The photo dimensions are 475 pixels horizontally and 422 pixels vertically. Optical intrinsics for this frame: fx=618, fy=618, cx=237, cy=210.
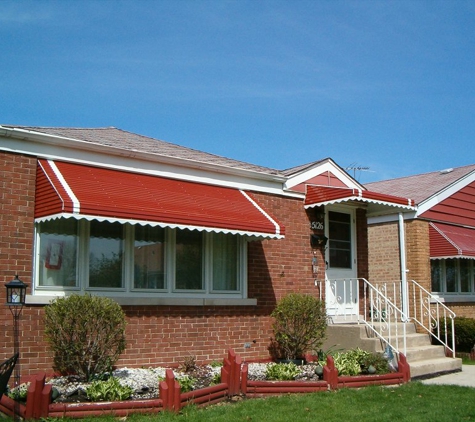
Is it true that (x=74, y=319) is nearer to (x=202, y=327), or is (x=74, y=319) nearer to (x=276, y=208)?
(x=202, y=327)

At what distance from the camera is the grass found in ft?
24.5

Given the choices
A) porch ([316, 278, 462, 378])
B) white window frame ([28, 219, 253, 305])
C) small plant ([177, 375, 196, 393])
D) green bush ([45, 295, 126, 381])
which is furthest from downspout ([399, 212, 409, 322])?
green bush ([45, 295, 126, 381])

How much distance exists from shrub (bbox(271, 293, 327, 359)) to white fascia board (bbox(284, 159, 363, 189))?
8.70ft

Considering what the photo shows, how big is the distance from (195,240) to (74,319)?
3.15 metres

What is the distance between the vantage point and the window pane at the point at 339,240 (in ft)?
45.5

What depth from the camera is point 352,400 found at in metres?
8.61

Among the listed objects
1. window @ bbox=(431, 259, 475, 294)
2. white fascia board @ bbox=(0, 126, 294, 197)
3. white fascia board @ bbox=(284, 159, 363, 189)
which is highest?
white fascia board @ bbox=(284, 159, 363, 189)

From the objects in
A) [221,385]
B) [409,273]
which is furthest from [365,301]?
[221,385]

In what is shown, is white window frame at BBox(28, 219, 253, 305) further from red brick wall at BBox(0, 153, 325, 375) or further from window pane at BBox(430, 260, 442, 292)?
window pane at BBox(430, 260, 442, 292)

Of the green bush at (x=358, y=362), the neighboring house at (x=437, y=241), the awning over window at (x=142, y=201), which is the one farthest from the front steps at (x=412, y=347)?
the neighboring house at (x=437, y=241)

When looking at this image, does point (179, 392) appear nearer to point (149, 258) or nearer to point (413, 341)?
point (149, 258)

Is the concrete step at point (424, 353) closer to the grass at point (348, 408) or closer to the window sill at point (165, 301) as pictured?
the grass at point (348, 408)

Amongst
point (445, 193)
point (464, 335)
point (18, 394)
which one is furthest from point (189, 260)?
point (445, 193)

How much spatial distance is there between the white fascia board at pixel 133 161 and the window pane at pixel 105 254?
43.4 inches
